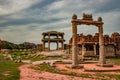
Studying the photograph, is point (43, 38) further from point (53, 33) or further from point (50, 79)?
point (50, 79)

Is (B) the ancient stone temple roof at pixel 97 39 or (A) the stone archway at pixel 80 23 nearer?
(A) the stone archway at pixel 80 23

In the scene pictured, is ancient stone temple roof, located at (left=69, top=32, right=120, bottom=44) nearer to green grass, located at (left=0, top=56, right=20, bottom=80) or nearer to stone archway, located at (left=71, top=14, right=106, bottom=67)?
stone archway, located at (left=71, top=14, right=106, bottom=67)

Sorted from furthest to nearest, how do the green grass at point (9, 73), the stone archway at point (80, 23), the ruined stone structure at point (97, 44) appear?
the ruined stone structure at point (97, 44) < the stone archway at point (80, 23) < the green grass at point (9, 73)

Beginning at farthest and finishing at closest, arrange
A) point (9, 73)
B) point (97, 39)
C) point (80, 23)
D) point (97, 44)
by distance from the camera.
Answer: point (97, 39)
point (97, 44)
point (80, 23)
point (9, 73)

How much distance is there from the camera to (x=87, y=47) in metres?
60.7

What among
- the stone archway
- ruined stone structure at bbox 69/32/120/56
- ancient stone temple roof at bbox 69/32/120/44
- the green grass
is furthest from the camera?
ancient stone temple roof at bbox 69/32/120/44

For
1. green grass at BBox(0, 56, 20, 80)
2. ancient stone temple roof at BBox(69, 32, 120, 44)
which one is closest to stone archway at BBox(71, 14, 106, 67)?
green grass at BBox(0, 56, 20, 80)

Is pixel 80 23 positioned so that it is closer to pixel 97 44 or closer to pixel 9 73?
pixel 9 73

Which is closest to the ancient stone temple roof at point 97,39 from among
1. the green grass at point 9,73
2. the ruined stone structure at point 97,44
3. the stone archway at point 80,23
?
the ruined stone structure at point 97,44

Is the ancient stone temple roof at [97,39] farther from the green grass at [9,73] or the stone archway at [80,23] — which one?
the green grass at [9,73]

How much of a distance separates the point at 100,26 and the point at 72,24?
5.09 m

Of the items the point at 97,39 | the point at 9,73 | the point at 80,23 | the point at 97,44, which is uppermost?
the point at 80,23

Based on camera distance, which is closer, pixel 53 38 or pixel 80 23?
pixel 80 23

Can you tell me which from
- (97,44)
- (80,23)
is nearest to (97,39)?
(97,44)
